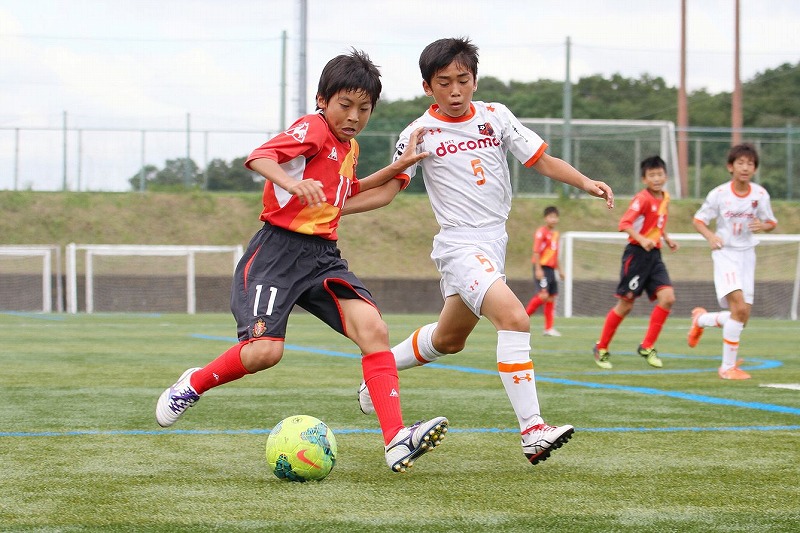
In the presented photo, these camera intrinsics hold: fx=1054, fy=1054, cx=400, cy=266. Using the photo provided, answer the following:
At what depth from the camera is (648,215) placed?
32.0 ft

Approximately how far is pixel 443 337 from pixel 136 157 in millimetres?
22472

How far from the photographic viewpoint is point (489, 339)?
13688mm

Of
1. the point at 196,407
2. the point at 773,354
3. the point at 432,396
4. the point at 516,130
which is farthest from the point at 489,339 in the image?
the point at 516,130

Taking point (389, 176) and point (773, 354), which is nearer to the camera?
point (389, 176)

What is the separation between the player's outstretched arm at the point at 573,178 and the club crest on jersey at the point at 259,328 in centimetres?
151

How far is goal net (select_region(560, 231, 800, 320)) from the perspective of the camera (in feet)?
77.3

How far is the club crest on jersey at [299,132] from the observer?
441 cm

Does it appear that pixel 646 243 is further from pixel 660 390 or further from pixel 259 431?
pixel 259 431

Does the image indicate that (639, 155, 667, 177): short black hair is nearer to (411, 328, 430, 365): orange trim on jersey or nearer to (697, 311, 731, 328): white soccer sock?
(697, 311, 731, 328): white soccer sock

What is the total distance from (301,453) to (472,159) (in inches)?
71.0

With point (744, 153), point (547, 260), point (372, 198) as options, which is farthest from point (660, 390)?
point (547, 260)

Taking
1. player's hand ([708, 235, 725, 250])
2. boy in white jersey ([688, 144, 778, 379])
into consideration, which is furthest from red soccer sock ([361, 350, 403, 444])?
boy in white jersey ([688, 144, 778, 379])

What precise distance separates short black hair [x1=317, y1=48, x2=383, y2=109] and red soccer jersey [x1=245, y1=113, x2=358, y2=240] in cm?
15

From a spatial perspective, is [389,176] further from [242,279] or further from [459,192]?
[242,279]
